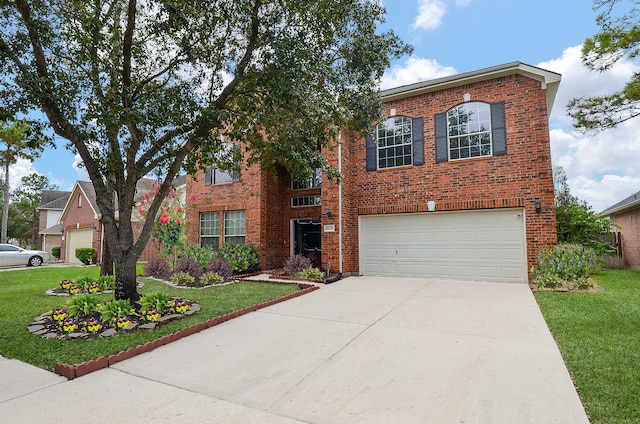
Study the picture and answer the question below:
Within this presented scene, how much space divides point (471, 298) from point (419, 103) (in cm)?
637

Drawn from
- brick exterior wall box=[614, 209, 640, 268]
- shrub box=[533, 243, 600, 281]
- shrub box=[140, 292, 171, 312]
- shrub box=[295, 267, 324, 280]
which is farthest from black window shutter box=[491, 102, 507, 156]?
shrub box=[140, 292, 171, 312]

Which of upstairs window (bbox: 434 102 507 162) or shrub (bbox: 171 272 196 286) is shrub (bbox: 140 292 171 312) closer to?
shrub (bbox: 171 272 196 286)

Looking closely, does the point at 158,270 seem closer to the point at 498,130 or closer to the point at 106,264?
the point at 106,264

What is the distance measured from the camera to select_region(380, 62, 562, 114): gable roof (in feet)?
30.1

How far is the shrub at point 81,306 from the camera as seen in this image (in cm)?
558

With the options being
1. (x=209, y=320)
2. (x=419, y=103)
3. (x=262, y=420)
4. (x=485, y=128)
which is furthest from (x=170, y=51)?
(x=485, y=128)

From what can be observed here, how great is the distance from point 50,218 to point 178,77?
33.1 meters

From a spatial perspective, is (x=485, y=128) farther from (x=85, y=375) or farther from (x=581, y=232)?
(x=85, y=375)

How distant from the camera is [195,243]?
1423cm

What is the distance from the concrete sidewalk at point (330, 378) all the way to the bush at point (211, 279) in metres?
4.40

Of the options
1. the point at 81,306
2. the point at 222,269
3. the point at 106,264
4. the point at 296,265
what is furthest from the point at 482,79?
the point at 106,264

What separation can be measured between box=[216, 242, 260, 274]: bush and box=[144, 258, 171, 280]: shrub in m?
1.71

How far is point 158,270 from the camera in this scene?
11406mm

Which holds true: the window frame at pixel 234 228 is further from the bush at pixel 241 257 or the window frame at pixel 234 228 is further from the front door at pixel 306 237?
the front door at pixel 306 237
